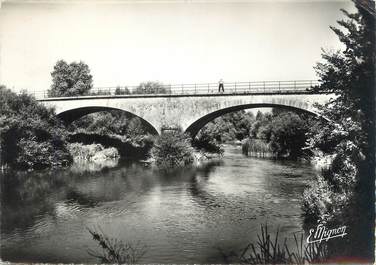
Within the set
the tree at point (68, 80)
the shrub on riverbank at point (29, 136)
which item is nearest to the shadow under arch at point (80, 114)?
the shrub on riverbank at point (29, 136)

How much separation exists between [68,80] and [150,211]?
1471 inches

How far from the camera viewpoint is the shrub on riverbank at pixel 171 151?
80.5 feet

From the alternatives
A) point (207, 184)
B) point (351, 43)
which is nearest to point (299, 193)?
point (207, 184)

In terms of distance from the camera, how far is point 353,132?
29.9 feet

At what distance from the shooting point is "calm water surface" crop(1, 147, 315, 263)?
381 inches

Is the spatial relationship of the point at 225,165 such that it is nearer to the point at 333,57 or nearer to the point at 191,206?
the point at 191,206

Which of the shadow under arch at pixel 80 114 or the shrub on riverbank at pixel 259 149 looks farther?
the shrub on riverbank at pixel 259 149

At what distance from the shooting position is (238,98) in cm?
2509

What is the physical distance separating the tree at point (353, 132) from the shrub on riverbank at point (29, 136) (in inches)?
625

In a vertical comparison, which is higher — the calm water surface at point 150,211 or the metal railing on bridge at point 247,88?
the metal railing on bridge at point 247,88

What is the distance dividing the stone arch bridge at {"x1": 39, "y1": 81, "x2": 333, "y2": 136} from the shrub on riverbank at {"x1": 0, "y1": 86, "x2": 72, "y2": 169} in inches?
198

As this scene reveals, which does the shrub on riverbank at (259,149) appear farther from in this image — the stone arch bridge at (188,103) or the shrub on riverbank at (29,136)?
the shrub on riverbank at (29,136)

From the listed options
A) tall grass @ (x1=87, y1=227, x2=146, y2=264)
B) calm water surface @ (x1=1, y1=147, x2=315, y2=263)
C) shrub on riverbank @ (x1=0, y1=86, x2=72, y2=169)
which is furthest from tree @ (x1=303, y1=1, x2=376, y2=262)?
shrub on riverbank @ (x1=0, y1=86, x2=72, y2=169)

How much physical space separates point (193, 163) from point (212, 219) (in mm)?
13787
